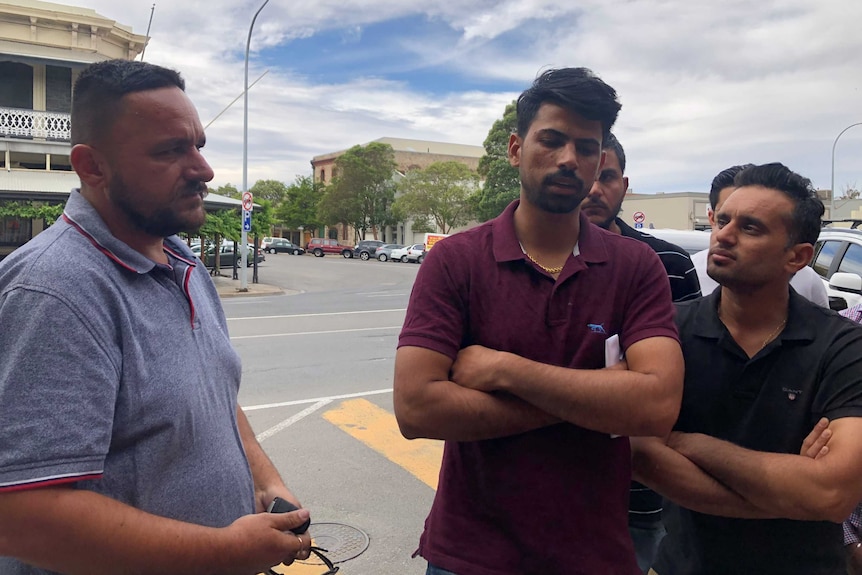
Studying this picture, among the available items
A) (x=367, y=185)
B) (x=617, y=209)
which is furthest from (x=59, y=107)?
(x=367, y=185)

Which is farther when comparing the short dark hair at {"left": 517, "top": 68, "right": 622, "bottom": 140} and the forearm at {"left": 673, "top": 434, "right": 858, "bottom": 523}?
the short dark hair at {"left": 517, "top": 68, "right": 622, "bottom": 140}

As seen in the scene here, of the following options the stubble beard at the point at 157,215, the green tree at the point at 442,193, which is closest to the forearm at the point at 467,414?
the stubble beard at the point at 157,215

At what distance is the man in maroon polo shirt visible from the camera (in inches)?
72.1

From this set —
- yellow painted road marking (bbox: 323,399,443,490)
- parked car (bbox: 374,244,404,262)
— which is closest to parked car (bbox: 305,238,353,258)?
parked car (bbox: 374,244,404,262)

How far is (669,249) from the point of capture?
313cm

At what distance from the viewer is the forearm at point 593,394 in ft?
5.89

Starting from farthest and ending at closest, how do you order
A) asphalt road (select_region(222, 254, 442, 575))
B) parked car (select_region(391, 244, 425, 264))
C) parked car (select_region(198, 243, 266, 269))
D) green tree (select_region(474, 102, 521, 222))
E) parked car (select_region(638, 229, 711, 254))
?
1. parked car (select_region(391, 244, 425, 264))
2. green tree (select_region(474, 102, 521, 222))
3. parked car (select_region(198, 243, 266, 269))
4. parked car (select_region(638, 229, 711, 254))
5. asphalt road (select_region(222, 254, 442, 575))

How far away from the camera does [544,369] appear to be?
1.82m

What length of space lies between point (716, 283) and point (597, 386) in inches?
75.0

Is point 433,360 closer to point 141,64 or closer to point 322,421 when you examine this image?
point 141,64

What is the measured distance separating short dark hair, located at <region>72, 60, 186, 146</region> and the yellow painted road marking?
3.67 meters

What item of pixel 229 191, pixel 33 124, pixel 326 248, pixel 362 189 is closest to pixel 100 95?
pixel 33 124

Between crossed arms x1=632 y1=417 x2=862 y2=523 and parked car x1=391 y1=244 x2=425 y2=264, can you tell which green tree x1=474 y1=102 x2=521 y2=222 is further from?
crossed arms x1=632 y1=417 x2=862 y2=523

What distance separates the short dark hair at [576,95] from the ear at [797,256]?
0.77 metres
